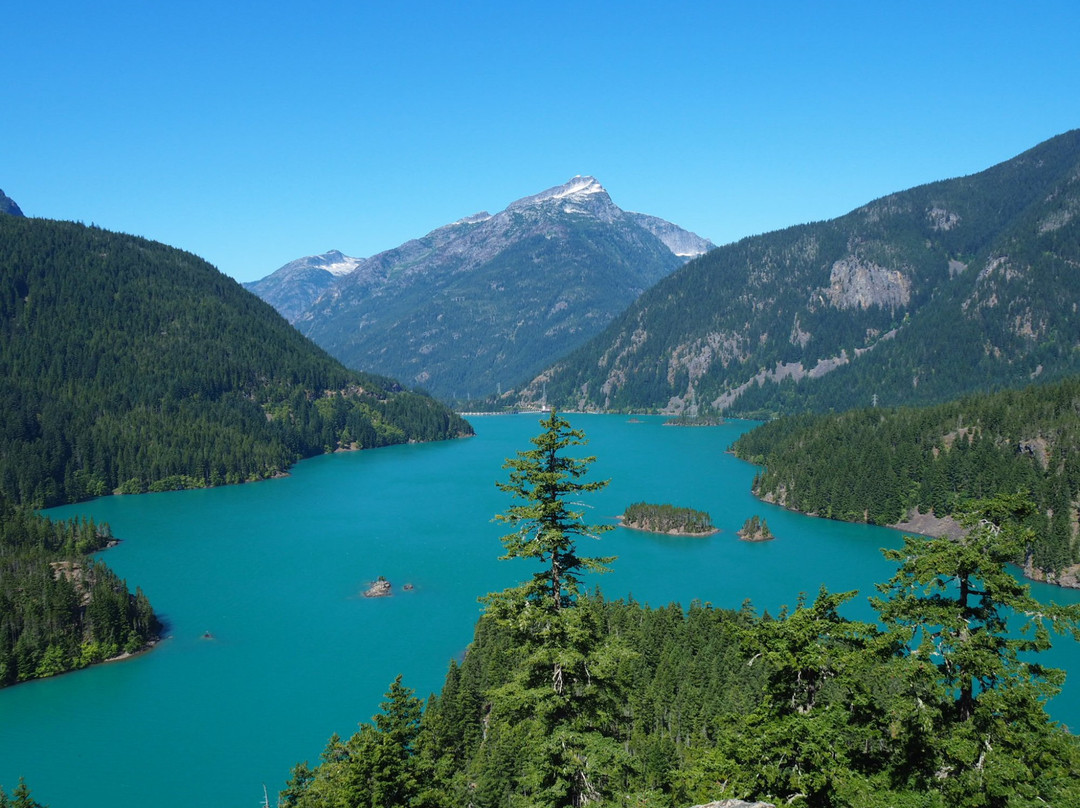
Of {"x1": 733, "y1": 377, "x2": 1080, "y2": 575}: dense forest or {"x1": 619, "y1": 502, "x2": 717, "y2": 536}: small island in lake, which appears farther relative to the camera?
{"x1": 619, "y1": 502, "x2": 717, "y2": 536}: small island in lake

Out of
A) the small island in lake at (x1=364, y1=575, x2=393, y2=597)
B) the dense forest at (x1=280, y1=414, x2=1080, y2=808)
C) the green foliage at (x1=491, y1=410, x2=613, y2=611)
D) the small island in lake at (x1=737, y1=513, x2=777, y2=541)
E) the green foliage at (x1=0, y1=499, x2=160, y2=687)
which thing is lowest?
the small island in lake at (x1=737, y1=513, x2=777, y2=541)

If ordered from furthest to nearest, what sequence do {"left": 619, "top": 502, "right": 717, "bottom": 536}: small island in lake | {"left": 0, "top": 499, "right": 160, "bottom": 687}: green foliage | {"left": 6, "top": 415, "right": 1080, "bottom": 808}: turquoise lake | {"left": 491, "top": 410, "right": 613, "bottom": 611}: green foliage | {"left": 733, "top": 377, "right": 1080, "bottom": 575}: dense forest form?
{"left": 619, "top": 502, "right": 717, "bottom": 536}: small island in lake → {"left": 733, "top": 377, "right": 1080, "bottom": 575}: dense forest → {"left": 0, "top": 499, "right": 160, "bottom": 687}: green foliage → {"left": 6, "top": 415, "right": 1080, "bottom": 808}: turquoise lake → {"left": 491, "top": 410, "right": 613, "bottom": 611}: green foliage

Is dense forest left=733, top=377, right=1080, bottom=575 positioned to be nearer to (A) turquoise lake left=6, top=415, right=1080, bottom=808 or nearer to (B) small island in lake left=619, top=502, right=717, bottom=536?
(A) turquoise lake left=6, top=415, right=1080, bottom=808

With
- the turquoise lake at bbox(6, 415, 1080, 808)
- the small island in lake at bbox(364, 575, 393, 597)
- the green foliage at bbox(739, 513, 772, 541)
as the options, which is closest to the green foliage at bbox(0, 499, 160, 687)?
the turquoise lake at bbox(6, 415, 1080, 808)

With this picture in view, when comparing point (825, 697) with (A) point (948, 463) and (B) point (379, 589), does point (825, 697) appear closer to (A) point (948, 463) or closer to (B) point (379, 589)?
(B) point (379, 589)

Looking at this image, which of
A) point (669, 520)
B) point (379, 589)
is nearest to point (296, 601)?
point (379, 589)

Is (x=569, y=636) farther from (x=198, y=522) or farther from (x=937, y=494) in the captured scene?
(x=198, y=522)

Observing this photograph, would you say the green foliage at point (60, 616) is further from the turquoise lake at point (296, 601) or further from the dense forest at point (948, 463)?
the dense forest at point (948, 463)

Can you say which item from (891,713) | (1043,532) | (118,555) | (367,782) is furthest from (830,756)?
(118,555)
